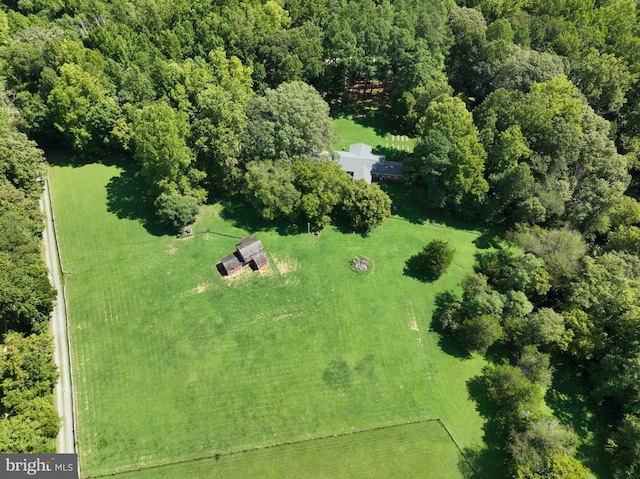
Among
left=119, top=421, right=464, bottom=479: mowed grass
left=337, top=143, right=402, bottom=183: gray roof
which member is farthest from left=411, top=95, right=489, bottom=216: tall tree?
left=119, top=421, right=464, bottom=479: mowed grass

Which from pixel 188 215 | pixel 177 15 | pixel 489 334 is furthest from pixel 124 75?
pixel 489 334

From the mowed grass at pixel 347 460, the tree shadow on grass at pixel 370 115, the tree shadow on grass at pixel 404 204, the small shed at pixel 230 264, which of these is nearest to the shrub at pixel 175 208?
the small shed at pixel 230 264

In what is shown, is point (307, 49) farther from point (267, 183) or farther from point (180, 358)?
Answer: point (180, 358)

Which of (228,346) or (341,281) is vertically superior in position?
(341,281)

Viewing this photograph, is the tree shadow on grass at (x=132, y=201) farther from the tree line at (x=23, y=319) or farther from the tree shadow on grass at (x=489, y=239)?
the tree shadow on grass at (x=489, y=239)

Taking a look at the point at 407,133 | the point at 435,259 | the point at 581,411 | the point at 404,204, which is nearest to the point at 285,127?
the point at 404,204

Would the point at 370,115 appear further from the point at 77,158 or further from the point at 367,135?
the point at 77,158
